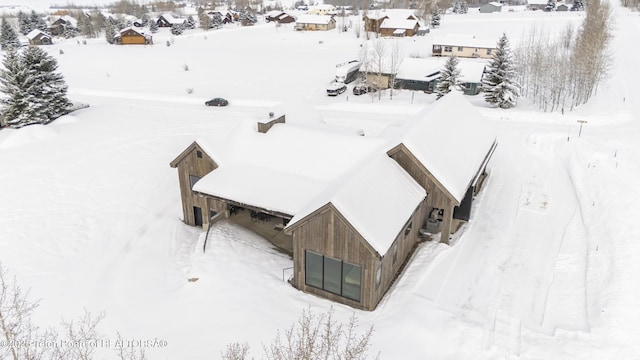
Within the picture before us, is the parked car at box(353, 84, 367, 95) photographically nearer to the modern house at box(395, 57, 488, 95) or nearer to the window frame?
the modern house at box(395, 57, 488, 95)

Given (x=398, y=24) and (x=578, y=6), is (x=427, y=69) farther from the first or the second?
(x=578, y=6)

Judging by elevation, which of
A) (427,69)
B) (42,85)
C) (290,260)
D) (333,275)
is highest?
(42,85)

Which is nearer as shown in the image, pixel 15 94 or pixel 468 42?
pixel 15 94

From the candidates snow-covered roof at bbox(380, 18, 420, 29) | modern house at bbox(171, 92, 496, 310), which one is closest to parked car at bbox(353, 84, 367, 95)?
modern house at bbox(171, 92, 496, 310)

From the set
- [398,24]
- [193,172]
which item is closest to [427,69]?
[193,172]

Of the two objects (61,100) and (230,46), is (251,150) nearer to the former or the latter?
(61,100)

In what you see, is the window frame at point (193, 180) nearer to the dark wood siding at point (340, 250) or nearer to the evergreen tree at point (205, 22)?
the dark wood siding at point (340, 250)
